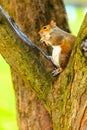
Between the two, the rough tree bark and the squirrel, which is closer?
the rough tree bark

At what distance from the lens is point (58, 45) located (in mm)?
1484

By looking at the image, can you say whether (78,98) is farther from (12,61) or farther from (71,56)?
(12,61)

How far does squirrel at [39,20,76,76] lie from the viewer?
4.80 ft

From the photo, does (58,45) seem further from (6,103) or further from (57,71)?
(6,103)

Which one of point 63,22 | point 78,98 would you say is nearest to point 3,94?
point 63,22

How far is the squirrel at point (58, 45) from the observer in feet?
4.80

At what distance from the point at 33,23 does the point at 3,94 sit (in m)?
1.32

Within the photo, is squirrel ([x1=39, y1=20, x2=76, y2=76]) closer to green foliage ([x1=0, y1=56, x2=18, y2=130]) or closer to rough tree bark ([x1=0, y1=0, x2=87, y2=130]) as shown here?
rough tree bark ([x1=0, y1=0, x2=87, y2=130])

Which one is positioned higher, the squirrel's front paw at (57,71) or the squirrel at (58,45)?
the squirrel at (58,45)

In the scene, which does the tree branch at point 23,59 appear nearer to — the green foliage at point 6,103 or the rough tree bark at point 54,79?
the rough tree bark at point 54,79

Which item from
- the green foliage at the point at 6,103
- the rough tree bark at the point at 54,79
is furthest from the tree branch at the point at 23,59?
the green foliage at the point at 6,103

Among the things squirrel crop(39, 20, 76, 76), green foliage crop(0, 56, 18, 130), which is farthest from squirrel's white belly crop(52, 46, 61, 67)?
green foliage crop(0, 56, 18, 130)

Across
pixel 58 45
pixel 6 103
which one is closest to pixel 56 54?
pixel 58 45

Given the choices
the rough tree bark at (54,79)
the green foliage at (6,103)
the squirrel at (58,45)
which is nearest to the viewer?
the rough tree bark at (54,79)
